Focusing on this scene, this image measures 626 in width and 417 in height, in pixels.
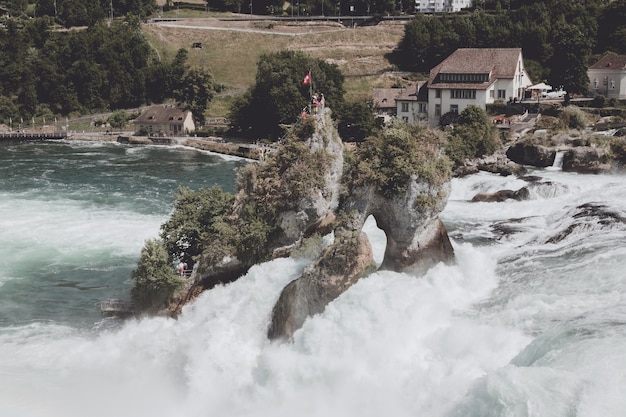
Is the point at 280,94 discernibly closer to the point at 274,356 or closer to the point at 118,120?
the point at 118,120

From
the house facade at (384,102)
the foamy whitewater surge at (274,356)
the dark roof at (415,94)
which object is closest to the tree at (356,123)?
the dark roof at (415,94)

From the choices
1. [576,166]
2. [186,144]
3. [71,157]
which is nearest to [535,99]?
[576,166]

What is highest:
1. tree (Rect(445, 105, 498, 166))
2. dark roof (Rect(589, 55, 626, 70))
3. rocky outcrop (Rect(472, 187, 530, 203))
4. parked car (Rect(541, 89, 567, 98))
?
dark roof (Rect(589, 55, 626, 70))

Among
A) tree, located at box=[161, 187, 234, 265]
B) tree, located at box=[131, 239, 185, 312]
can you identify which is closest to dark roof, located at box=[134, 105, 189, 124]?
tree, located at box=[161, 187, 234, 265]

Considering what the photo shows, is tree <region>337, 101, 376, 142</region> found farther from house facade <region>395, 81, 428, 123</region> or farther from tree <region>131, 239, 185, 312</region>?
tree <region>131, 239, 185, 312</region>

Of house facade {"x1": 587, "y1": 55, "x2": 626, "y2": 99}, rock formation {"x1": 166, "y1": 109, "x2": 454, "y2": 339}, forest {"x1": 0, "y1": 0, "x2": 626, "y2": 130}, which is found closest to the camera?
rock formation {"x1": 166, "y1": 109, "x2": 454, "y2": 339}

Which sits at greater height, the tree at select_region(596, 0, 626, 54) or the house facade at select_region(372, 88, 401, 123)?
the tree at select_region(596, 0, 626, 54)
